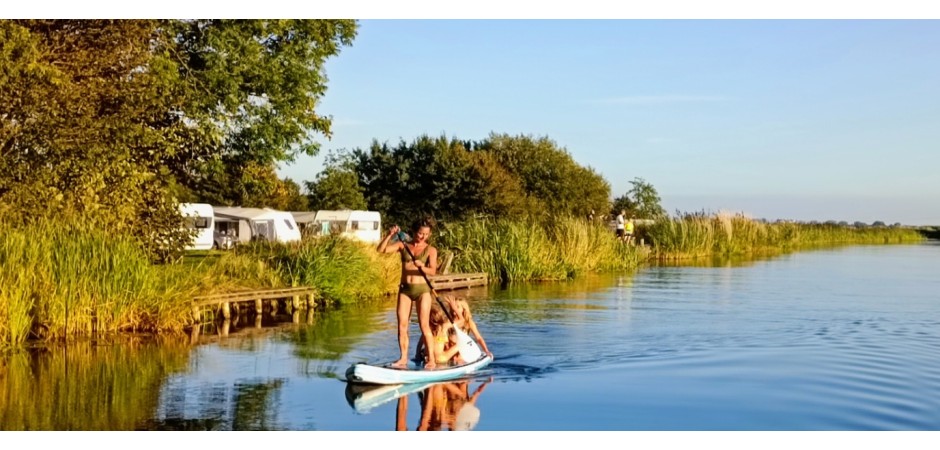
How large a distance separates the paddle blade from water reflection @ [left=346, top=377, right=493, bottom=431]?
52cm

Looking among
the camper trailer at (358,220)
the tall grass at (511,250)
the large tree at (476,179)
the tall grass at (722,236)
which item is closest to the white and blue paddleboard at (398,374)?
the tall grass at (511,250)

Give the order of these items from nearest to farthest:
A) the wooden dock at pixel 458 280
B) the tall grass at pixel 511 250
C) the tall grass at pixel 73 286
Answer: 1. the tall grass at pixel 73 286
2. the wooden dock at pixel 458 280
3. the tall grass at pixel 511 250

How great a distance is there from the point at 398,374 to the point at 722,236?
1813 inches

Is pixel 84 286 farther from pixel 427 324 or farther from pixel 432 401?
pixel 432 401

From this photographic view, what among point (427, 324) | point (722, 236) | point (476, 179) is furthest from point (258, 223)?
point (427, 324)

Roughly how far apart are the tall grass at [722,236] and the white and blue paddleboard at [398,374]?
129ft

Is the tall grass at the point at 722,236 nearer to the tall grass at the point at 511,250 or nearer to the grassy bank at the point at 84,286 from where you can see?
the tall grass at the point at 511,250

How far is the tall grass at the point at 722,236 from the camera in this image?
174ft

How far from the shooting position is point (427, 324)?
14242mm

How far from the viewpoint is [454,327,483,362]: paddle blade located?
14898mm

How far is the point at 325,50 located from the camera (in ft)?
98.3
